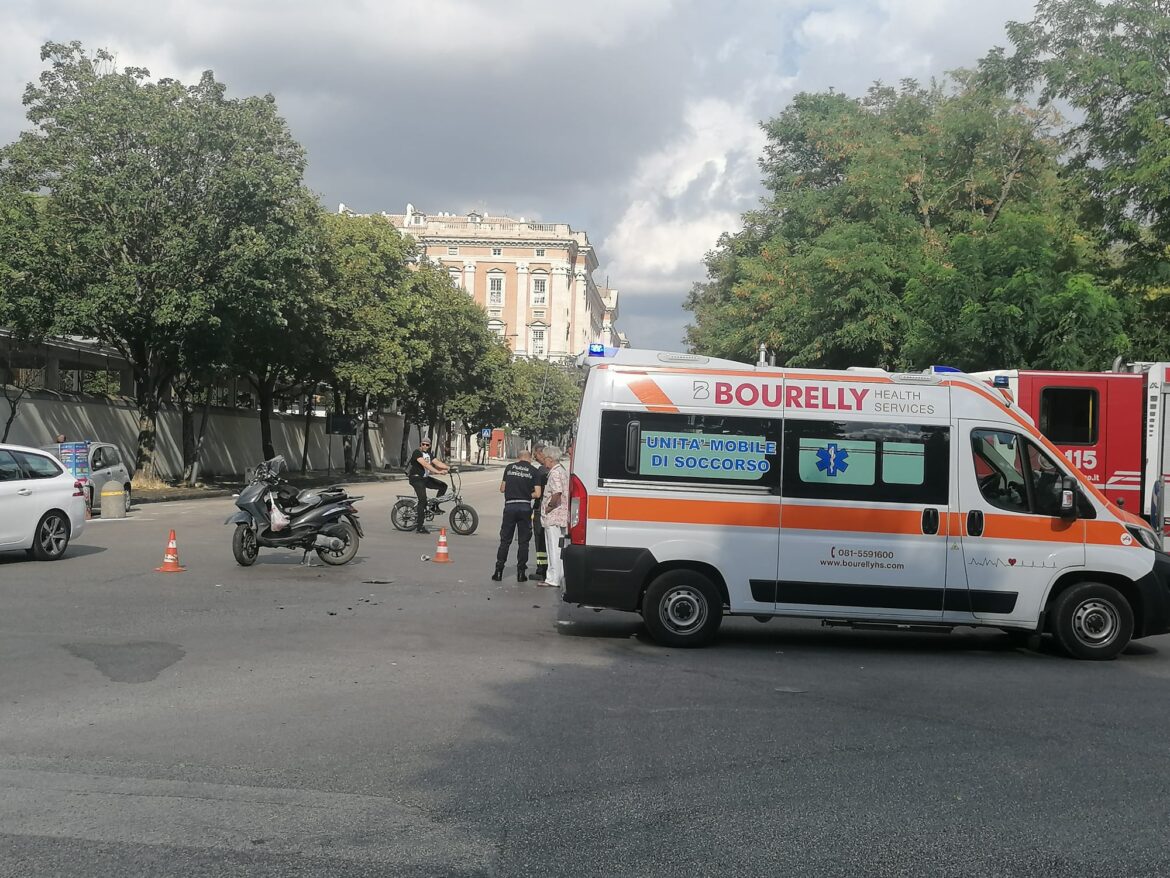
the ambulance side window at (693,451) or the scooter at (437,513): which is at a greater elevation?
the ambulance side window at (693,451)

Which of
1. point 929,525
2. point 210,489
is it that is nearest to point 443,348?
point 210,489

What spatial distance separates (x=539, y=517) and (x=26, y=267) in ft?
60.5

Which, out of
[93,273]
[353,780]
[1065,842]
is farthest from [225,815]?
[93,273]

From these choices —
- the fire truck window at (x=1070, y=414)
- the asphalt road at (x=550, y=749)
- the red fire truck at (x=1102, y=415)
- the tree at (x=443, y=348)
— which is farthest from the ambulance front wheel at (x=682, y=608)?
the tree at (x=443, y=348)

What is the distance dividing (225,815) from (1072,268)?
2440cm

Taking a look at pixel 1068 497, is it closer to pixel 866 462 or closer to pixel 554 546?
pixel 866 462

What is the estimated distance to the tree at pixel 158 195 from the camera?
28.3m

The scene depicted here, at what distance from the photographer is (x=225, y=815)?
5094 millimetres

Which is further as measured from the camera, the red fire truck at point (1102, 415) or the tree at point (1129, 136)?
the tree at point (1129, 136)

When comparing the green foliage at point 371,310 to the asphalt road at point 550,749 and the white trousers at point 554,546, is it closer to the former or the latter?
the white trousers at point 554,546

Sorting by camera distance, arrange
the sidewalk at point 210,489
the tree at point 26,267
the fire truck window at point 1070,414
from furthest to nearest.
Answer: the sidewalk at point 210,489 < the tree at point 26,267 < the fire truck window at point 1070,414

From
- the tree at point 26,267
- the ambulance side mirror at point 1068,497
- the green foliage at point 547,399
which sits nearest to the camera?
the ambulance side mirror at point 1068,497

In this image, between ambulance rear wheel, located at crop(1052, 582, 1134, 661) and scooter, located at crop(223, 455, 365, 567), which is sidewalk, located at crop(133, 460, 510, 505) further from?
ambulance rear wheel, located at crop(1052, 582, 1134, 661)

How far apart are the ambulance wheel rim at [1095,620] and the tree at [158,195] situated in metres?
23.8
